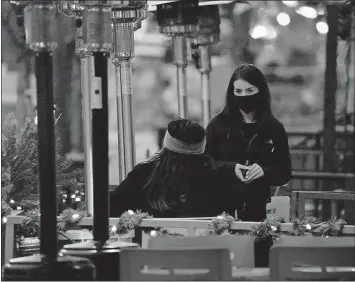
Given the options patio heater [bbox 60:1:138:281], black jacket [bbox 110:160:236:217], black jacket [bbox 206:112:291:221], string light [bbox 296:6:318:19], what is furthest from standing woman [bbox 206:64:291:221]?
string light [bbox 296:6:318:19]

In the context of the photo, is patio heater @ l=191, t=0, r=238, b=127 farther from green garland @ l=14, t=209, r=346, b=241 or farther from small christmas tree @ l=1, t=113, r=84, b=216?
green garland @ l=14, t=209, r=346, b=241

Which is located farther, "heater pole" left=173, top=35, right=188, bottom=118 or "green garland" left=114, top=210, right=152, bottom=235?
"heater pole" left=173, top=35, right=188, bottom=118

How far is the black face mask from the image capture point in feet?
20.6

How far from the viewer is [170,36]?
7.73 meters

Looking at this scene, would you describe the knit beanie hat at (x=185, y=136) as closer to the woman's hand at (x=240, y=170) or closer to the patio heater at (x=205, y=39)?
the woman's hand at (x=240, y=170)

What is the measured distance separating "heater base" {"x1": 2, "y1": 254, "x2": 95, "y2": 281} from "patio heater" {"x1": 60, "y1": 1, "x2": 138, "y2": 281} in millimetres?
155

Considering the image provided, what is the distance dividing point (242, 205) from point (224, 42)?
9.35 meters

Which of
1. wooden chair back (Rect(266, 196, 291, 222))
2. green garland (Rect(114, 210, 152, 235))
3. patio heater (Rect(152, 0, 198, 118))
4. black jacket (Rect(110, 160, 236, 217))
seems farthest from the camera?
patio heater (Rect(152, 0, 198, 118))

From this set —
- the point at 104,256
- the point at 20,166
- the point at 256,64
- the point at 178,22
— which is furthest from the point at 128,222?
the point at 256,64

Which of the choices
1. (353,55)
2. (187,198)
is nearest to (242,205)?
(187,198)

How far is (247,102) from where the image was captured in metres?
6.29

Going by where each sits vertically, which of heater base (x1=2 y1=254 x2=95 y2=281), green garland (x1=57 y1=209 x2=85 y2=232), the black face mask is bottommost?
heater base (x1=2 y1=254 x2=95 y2=281)

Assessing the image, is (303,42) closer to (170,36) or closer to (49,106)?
(170,36)

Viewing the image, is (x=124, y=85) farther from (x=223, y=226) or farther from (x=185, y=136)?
(x=223, y=226)
